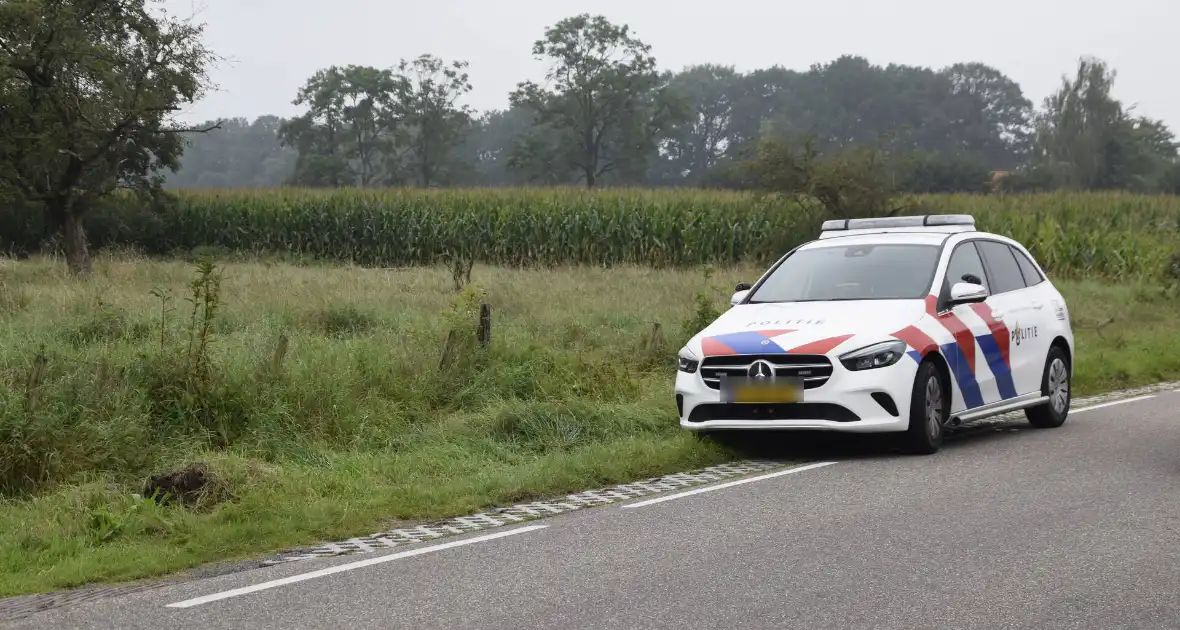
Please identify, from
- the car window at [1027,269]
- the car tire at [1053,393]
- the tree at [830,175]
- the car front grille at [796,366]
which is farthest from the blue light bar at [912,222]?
the tree at [830,175]

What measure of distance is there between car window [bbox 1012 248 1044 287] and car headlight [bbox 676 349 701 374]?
3864mm

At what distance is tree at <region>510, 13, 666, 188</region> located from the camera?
93.6 metres

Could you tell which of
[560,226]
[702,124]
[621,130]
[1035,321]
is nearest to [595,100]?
[621,130]

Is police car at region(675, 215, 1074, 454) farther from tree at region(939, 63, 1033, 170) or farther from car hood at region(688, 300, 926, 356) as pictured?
tree at region(939, 63, 1033, 170)

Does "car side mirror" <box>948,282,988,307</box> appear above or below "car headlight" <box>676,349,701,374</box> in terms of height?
above

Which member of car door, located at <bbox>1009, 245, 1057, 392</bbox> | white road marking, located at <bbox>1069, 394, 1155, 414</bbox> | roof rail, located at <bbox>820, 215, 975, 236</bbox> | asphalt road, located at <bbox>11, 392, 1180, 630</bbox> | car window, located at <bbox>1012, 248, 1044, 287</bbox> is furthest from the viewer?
white road marking, located at <bbox>1069, 394, 1155, 414</bbox>

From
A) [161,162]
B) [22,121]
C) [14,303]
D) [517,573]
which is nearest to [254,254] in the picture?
[161,162]

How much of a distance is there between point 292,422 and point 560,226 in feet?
86.5

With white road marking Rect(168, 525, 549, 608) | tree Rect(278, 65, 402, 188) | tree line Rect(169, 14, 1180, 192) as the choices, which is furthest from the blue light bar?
tree Rect(278, 65, 402, 188)

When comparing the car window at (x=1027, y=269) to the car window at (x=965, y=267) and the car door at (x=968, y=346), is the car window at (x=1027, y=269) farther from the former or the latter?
the car door at (x=968, y=346)

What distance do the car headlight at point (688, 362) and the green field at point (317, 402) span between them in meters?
0.56

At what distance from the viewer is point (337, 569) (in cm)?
700

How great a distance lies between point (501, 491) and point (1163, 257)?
25738mm

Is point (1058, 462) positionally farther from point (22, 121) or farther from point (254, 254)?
point (254, 254)
